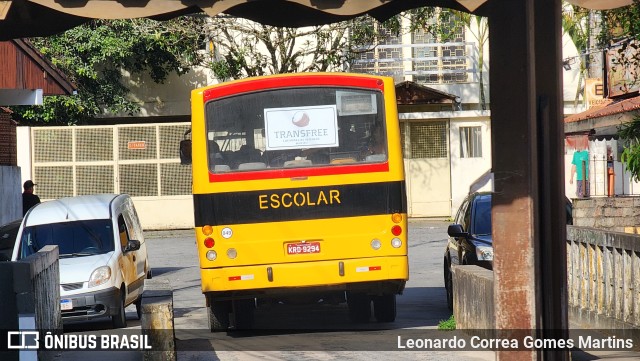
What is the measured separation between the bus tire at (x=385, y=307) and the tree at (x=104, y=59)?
20291 millimetres

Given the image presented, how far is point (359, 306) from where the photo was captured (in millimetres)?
15602

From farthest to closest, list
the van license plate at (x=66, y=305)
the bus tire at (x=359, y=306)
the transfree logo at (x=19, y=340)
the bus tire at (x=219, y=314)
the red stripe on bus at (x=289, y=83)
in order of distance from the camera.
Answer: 1. the van license plate at (x=66, y=305)
2. the bus tire at (x=359, y=306)
3. the bus tire at (x=219, y=314)
4. the red stripe on bus at (x=289, y=83)
5. the transfree logo at (x=19, y=340)

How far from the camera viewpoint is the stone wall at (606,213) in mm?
19078

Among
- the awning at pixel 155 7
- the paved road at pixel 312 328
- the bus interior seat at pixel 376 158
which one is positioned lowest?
the paved road at pixel 312 328

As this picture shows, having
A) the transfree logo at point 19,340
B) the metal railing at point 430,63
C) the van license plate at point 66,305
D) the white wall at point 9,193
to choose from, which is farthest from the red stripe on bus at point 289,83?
the metal railing at point 430,63

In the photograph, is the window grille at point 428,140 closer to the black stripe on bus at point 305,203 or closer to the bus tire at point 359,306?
the bus tire at point 359,306

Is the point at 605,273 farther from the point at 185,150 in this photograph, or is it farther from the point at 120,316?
the point at 120,316

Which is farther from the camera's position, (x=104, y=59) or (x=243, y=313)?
(x=104, y=59)

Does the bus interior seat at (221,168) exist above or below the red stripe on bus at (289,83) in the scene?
below

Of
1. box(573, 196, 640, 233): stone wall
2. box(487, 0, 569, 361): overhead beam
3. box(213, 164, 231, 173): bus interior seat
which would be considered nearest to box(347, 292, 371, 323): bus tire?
box(213, 164, 231, 173): bus interior seat

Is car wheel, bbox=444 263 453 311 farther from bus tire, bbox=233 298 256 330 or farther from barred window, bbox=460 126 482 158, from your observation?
barred window, bbox=460 126 482 158

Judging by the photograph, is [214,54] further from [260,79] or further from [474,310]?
[474,310]

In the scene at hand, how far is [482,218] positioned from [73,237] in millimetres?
6373

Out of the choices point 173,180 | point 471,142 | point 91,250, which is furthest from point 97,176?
point 91,250
